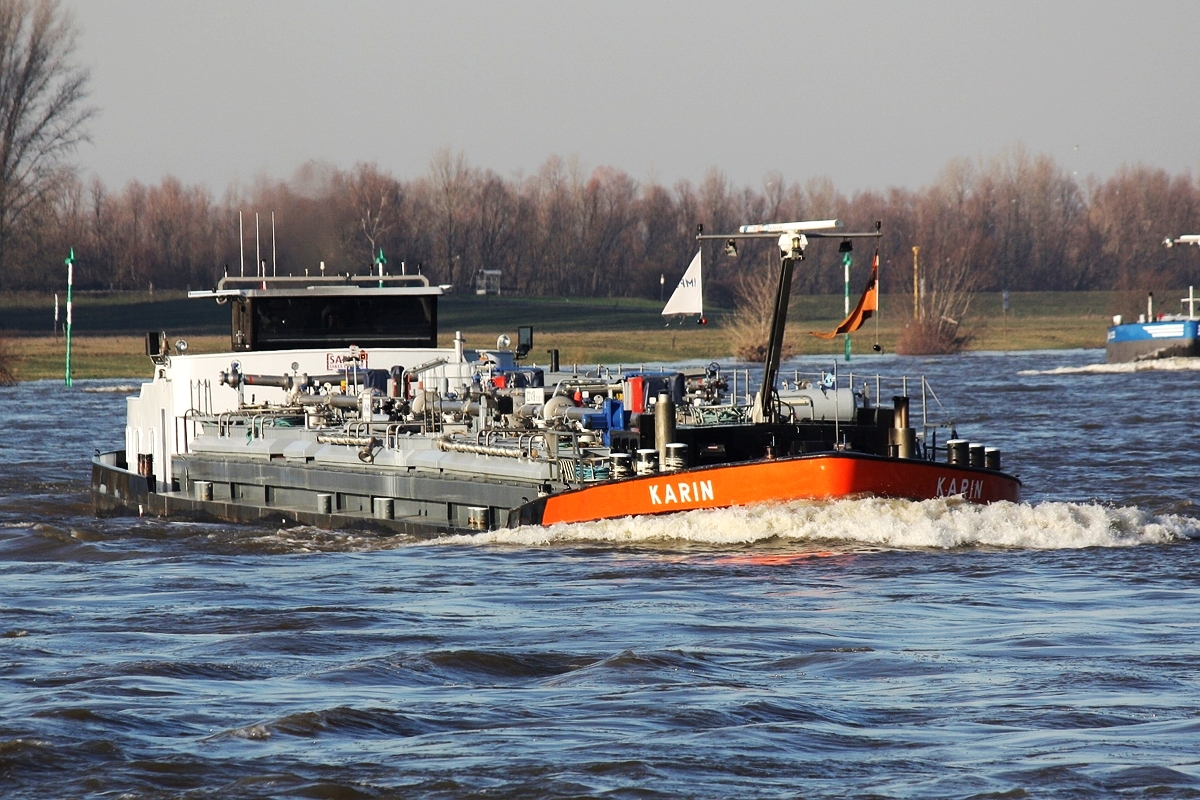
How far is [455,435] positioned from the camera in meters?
24.3

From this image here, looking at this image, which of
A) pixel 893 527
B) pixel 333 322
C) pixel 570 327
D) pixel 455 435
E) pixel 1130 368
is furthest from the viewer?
pixel 570 327

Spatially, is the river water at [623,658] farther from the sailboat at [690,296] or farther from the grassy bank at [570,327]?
the grassy bank at [570,327]

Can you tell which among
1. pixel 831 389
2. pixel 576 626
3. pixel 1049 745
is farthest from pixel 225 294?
pixel 1049 745

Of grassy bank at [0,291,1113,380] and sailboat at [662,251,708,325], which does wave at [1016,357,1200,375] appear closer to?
grassy bank at [0,291,1113,380]

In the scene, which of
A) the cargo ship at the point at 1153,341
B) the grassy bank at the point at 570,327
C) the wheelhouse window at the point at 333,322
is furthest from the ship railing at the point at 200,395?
the cargo ship at the point at 1153,341

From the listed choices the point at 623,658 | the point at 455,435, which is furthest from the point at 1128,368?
the point at 623,658

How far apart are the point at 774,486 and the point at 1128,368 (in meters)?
59.3

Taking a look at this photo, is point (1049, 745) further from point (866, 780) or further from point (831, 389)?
point (831, 389)

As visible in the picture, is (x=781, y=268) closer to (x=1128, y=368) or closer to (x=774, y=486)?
(x=774, y=486)

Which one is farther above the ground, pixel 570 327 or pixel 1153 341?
pixel 570 327

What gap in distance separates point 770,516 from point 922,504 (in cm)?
191

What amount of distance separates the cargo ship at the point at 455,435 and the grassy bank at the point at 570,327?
46068mm

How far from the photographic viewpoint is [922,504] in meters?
21.2

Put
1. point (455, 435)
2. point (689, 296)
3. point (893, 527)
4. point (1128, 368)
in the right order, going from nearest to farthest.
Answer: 1. point (893, 527)
2. point (689, 296)
3. point (455, 435)
4. point (1128, 368)
